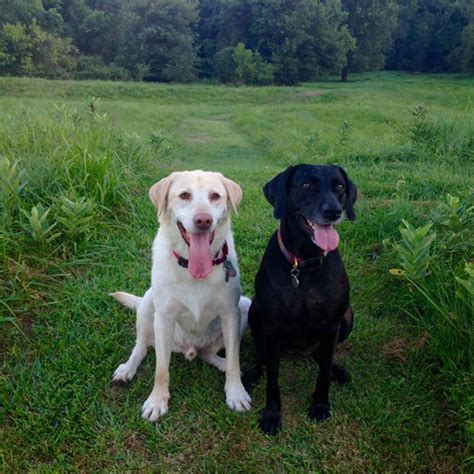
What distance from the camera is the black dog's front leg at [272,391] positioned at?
7.47ft

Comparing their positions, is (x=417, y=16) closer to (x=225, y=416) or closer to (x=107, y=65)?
(x=107, y=65)

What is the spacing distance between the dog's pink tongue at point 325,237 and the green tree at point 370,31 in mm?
35912

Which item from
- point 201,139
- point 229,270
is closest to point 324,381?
point 229,270

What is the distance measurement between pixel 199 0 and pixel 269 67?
15419 mm

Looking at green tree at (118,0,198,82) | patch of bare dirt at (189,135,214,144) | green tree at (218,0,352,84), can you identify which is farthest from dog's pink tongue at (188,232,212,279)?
green tree at (118,0,198,82)

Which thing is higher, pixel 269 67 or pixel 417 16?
pixel 417 16

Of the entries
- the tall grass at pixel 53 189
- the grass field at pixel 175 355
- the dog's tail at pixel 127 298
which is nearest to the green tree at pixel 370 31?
the tall grass at pixel 53 189

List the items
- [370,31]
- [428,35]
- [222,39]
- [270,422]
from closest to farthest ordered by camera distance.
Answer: [270,422], [370,31], [222,39], [428,35]

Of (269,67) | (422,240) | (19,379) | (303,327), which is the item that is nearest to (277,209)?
(303,327)

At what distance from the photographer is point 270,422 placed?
2291 mm

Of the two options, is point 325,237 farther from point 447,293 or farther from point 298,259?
point 447,293

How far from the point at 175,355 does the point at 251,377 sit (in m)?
0.52

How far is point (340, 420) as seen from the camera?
232 centimetres

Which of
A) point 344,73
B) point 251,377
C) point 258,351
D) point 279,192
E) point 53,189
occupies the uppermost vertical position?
point 279,192
